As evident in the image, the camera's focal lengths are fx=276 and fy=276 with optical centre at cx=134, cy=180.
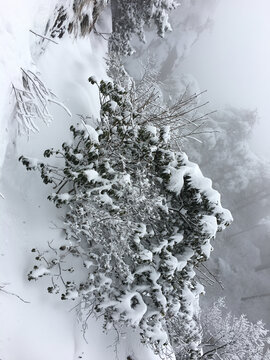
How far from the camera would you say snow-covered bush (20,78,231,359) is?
4.14 metres

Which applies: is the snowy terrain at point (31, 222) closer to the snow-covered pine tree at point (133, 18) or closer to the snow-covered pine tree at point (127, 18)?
the snow-covered pine tree at point (127, 18)

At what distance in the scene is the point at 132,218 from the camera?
4.75m

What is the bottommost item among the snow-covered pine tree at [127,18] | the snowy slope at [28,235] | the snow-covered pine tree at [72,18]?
the snowy slope at [28,235]

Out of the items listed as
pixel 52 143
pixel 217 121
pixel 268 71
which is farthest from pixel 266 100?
pixel 52 143

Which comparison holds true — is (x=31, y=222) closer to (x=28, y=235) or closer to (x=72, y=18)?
(x=28, y=235)

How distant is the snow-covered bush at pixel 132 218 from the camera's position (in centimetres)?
414

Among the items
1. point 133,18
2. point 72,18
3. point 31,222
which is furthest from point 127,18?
point 31,222

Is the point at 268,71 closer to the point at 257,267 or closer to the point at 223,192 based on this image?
the point at 223,192

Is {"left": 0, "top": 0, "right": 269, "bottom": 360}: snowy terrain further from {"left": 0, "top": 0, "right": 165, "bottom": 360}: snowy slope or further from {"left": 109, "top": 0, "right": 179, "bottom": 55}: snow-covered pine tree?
{"left": 109, "top": 0, "right": 179, "bottom": 55}: snow-covered pine tree

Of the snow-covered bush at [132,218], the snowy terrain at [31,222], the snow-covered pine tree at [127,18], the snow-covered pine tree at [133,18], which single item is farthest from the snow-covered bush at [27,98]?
the snow-covered pine tree at [133,18]

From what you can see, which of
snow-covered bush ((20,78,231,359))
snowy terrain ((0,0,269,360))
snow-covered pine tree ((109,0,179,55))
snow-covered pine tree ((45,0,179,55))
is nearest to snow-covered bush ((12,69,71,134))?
snowy terrain ((0,0,269,360))

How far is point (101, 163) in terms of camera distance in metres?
4.16

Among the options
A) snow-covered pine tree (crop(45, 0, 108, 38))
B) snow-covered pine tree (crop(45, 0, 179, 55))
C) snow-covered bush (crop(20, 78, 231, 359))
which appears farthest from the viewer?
snow-covered pine tree (crop(45, 0, 179, 55))

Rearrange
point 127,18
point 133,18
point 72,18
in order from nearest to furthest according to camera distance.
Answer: point 72,18 → point 133,18 → point 127,18
